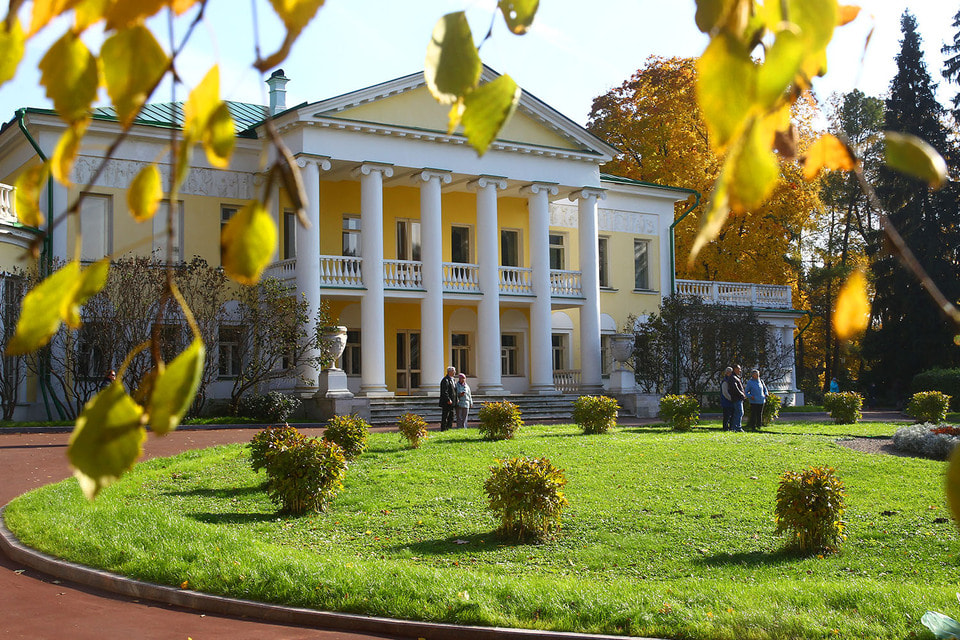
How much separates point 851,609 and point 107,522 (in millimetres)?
7823

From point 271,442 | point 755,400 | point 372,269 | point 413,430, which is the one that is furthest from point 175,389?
point 372,269

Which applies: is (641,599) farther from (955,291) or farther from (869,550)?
(955,291)

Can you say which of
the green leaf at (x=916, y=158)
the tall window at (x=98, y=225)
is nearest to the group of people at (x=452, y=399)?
the tall window at (x=98, y=225)

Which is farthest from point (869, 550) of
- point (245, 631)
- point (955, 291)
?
point (955, 291)

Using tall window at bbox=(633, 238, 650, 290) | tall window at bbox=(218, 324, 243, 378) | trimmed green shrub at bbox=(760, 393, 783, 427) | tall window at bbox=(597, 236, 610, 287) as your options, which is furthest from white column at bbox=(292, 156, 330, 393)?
tall window at bbox=(633, 238, 650, 290)

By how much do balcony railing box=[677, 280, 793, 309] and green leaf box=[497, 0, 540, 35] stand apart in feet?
119

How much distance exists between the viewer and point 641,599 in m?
7.68

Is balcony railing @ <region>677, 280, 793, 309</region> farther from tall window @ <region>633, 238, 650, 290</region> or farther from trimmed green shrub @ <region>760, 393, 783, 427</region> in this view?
trimmed green shrub @ <region>760, 393, 783, 427</region>

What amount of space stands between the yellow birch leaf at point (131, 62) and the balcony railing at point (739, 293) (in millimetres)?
36564

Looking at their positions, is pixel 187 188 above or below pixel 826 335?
above

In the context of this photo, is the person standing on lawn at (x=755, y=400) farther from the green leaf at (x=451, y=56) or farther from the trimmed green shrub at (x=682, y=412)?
the green leaf at (x=451, y=56)

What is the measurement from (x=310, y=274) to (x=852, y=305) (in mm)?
26689

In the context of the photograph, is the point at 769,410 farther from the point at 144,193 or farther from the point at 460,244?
the point at 144,193

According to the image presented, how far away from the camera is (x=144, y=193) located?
3.46 ft
